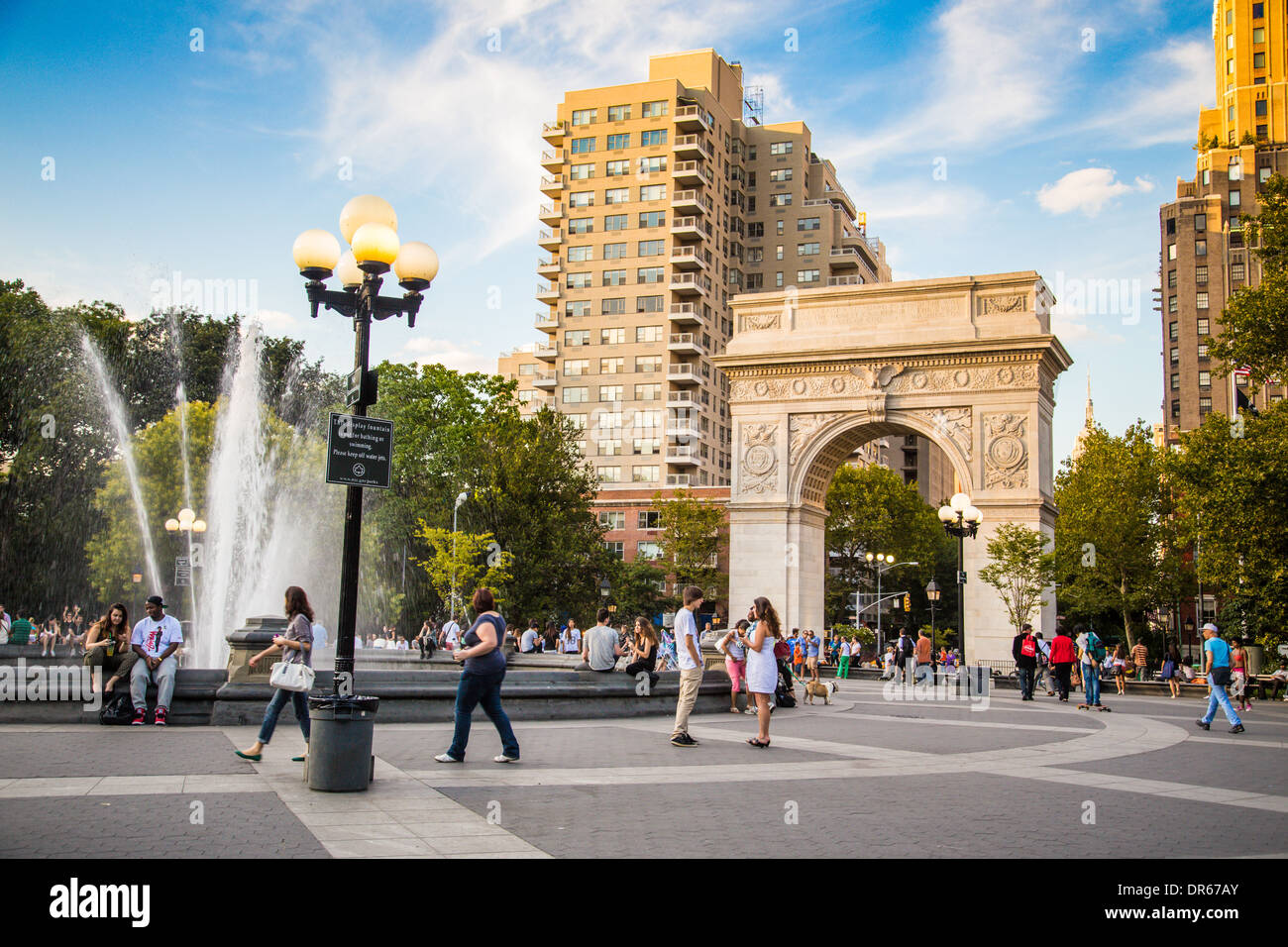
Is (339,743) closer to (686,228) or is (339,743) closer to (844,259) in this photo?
(686,228)

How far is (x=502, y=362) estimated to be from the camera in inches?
4070

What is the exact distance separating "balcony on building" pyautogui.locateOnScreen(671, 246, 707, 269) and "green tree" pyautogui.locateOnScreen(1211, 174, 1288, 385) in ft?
180

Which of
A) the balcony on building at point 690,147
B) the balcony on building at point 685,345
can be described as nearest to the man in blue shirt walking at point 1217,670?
the balcony on building at point 685,345

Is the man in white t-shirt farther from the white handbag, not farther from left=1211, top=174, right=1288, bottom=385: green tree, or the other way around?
left=1211, top=174, right=1288, bottom=385: green tree

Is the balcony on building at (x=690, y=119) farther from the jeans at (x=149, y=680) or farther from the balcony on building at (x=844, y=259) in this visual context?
the jeans at (x=149, y=680)

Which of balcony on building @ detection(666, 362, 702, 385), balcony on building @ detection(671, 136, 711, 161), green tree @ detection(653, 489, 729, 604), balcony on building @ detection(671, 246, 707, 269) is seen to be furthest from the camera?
balcony on building @ detection(671, 136, 711, 161)

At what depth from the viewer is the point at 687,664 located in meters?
13.2

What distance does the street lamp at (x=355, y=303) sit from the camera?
835cm

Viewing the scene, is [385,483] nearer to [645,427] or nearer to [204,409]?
[204,409]

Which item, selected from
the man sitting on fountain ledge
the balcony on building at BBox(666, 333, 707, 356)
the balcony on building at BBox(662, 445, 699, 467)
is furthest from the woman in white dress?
the balcony on building at BBox(666, 333, 707, 356)

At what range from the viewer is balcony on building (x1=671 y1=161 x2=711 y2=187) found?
82500 mm
